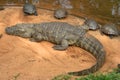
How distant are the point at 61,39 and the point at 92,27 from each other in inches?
44.2

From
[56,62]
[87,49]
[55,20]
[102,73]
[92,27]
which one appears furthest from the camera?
[55,20]

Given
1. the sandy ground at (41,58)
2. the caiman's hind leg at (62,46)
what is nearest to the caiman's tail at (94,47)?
the sandy ground at (41,58)

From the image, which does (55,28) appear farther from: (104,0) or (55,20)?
(104,0)

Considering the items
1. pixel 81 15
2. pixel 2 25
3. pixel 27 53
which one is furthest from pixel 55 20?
pixel 27 53

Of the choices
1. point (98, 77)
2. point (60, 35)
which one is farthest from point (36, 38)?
point (98, 77)

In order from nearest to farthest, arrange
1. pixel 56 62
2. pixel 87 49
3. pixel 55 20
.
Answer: pixel 56 62 < pixel 87 49 < pixel 55 20

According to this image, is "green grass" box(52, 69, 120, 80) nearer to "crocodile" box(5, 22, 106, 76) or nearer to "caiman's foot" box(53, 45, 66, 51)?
"crocodile" box(5, 22, 106, 76)

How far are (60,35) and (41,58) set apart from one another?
1041 mm

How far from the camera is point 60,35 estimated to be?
356 inches

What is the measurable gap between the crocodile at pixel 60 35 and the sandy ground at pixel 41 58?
13 cm

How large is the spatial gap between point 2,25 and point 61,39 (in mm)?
1872

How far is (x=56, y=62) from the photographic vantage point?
8141mm

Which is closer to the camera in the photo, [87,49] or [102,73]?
[102,73]

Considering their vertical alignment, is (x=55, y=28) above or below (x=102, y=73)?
above
